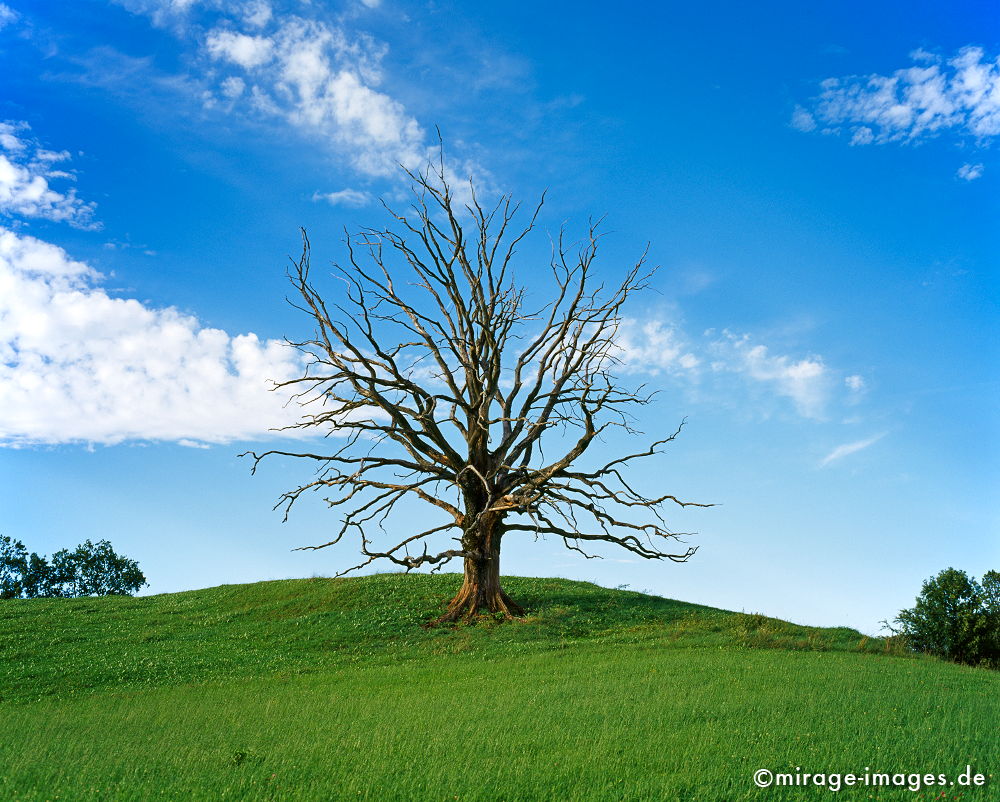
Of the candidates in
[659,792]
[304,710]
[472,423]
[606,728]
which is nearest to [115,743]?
[304,710]

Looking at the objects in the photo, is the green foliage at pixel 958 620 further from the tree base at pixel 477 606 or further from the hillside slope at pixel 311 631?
the tree base at pixel 477 606

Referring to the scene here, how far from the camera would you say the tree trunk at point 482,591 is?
1065 inches

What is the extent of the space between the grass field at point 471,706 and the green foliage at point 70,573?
17.4 metres

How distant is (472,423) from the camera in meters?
27.9

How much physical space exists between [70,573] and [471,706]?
40.5 m

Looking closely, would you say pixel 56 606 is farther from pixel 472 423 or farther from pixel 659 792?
pixel 659 792

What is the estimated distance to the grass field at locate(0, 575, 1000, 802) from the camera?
31.3 feet

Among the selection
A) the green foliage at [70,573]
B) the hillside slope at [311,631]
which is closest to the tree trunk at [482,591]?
the hillside slope at [311,631]

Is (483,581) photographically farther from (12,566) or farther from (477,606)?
(12,566)

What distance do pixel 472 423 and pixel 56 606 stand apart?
2117 cm

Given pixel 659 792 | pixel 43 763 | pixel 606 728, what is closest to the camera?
pixel 659 792

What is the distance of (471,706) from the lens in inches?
568

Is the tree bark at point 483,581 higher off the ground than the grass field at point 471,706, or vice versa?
the tree bark at point 483,581

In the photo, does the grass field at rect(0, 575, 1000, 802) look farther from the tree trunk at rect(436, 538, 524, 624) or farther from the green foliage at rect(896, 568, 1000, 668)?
the green foliage at rect(896, 568, 1000, 668)
